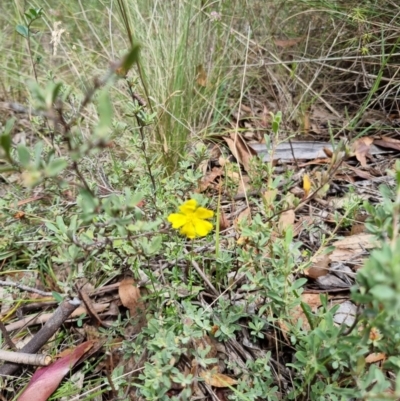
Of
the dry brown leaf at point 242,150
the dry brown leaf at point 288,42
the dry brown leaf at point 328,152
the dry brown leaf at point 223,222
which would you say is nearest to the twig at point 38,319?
the dry brown leaf at point 223,222

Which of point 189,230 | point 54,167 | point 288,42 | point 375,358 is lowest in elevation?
point 375,358

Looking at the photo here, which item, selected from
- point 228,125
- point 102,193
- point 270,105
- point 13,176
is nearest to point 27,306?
point 102,193

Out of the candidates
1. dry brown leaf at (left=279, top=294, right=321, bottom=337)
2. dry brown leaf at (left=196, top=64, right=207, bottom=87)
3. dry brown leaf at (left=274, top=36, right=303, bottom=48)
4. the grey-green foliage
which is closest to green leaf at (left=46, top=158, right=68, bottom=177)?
the grey-green foliage

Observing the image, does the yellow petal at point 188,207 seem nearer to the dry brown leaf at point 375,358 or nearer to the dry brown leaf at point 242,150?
the dry brown leaf at point 375,358

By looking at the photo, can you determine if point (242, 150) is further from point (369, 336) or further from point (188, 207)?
point (369, 336)

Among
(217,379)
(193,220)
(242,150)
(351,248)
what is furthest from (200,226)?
(242,150)

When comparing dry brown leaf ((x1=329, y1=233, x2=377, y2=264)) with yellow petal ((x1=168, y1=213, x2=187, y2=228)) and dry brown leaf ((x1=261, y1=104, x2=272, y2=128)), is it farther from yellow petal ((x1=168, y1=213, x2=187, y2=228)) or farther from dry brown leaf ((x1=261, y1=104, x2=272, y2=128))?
dry brown leaf ((x1=261, y1=104, x2=272, y2=128))

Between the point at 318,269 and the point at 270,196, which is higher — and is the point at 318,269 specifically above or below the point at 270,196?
below
